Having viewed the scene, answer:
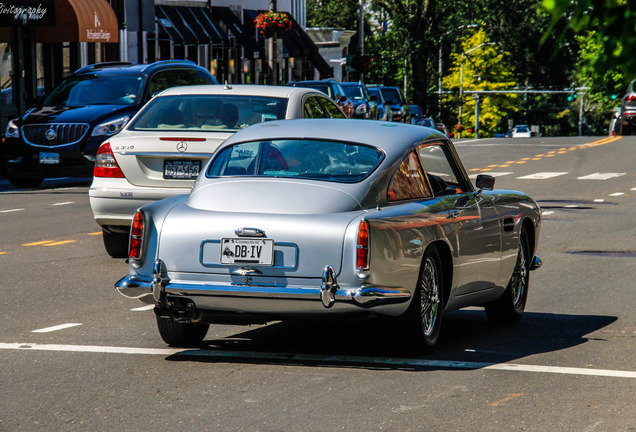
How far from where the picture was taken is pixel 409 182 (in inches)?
301

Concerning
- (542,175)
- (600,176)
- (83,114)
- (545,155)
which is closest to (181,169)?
(83,114)

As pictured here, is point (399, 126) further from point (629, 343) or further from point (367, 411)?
point (367, 411)

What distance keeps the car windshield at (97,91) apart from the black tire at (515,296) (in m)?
10.8

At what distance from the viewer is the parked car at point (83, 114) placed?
19047mm

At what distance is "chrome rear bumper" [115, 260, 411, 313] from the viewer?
664 centimetres

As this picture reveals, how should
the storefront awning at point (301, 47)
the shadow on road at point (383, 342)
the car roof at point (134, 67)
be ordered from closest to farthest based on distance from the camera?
1. the shadow on road at point (383, 342)
2. the car roof at point (134, 67)
3. the storefront awning at point (301, 47)

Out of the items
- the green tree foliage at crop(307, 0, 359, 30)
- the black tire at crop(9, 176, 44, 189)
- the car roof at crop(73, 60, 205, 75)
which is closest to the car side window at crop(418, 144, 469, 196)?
the car roof at crop(73, 60, 205, 75)

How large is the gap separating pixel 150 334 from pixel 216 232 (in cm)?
154

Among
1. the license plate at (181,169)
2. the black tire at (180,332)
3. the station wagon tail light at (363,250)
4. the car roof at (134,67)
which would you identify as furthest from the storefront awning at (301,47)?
the station wagon tail light at (363,250)

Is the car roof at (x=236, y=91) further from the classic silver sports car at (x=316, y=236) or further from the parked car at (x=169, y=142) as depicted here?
the classic silver sports car at (x=316, y=236)

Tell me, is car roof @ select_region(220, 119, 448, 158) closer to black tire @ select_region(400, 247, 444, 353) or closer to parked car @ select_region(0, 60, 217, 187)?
black tire @ select_region(400, 247, 444, 353)

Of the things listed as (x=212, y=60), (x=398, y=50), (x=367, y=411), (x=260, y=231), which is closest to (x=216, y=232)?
(x=260, y=231)

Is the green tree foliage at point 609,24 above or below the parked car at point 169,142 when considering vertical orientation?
above

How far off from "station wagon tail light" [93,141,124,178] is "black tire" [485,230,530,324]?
14.5 feet
